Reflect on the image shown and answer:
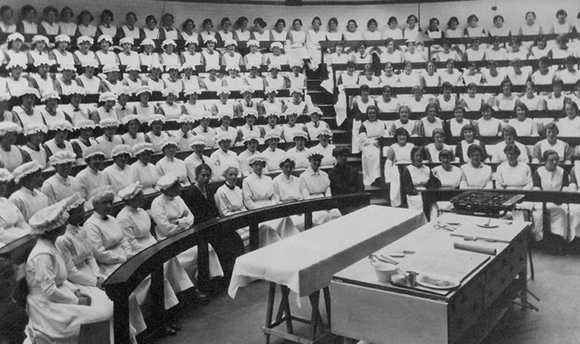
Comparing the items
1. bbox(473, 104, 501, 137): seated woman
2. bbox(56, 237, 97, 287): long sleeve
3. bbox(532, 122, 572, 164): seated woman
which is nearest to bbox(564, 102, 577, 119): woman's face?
bbox(473, 104, 501, 137): seated woman

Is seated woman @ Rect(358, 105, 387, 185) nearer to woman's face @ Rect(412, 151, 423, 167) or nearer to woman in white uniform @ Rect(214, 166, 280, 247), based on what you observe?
woman's face @ Rect(412, 151, 423, 167)

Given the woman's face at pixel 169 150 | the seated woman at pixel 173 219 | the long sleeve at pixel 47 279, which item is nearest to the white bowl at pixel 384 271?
the long sleeve at pixel 47 279

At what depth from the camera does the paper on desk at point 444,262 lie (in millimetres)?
3693

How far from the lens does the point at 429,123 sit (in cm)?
1004

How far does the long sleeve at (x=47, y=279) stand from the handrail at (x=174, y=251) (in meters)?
0.35

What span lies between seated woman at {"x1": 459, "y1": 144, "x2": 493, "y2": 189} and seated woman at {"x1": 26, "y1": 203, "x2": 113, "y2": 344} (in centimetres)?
561

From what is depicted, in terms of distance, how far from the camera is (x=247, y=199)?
23.2 feet

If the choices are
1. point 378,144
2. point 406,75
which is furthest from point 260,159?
point 406,75

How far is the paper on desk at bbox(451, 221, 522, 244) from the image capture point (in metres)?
4.47

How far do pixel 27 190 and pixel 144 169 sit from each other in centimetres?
183

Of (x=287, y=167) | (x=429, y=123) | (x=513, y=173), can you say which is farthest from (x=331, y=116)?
(x=513, y=173)

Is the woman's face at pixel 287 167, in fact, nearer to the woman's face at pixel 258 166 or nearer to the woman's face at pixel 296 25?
the woman's face at pixel 258 166

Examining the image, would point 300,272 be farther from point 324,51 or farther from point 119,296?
point 324,51

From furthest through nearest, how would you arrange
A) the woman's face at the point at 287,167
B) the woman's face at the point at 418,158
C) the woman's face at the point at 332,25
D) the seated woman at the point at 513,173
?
1. the woman's face at the point at 332,25
2. the woman's face at the point at 418,158
3. the seated woman at the point at 513,173
4. the woman's face at the point at 287,167
